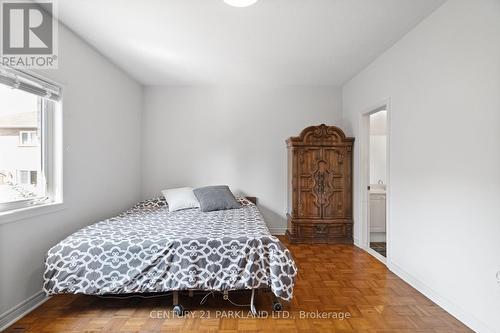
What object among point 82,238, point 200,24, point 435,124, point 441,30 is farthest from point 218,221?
point 441,30

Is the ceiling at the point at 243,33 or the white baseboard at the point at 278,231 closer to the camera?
the ceiling at the point at 243,33

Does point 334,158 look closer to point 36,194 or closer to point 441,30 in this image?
point 441,30

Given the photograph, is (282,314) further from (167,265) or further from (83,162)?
(83,162)

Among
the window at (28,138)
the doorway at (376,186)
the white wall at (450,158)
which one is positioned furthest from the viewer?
the doorway at (376,186)

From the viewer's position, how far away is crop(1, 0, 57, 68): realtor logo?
6.66 feet

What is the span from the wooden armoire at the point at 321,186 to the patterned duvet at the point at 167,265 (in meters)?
1.95

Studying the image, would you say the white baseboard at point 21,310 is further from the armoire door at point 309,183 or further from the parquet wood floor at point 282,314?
the armoire door at point 309,183

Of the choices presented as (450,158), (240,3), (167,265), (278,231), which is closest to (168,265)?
(167,265)

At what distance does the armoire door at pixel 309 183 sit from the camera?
161 inches

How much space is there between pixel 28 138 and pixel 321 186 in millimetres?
3509

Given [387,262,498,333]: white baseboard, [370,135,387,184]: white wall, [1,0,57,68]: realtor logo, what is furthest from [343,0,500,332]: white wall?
[1,0,57,68]: realtor logo

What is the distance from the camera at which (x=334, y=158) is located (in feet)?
13.5

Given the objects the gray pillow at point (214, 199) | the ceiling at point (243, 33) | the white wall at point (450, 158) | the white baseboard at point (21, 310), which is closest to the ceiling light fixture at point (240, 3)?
the ceiling at point (243, 33)

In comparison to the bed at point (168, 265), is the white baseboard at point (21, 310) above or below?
below
